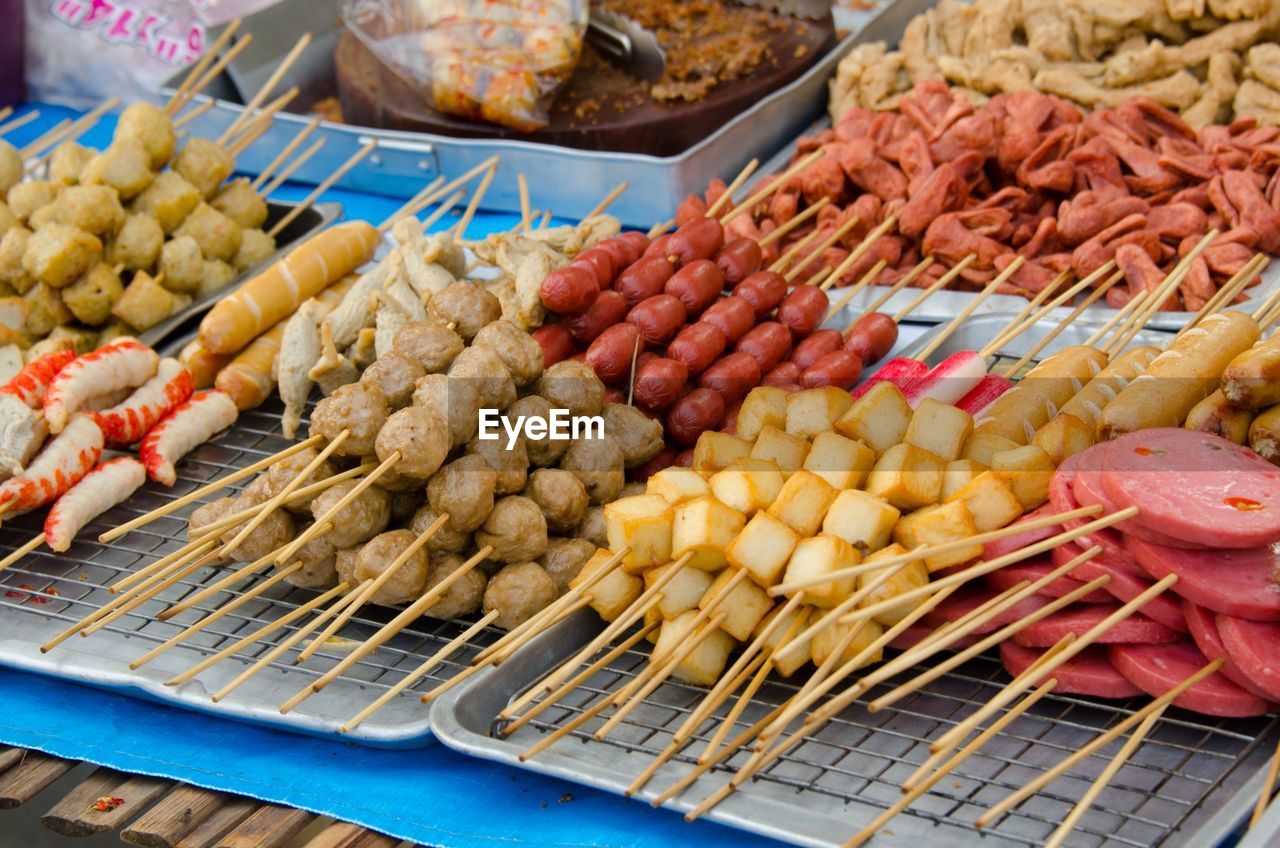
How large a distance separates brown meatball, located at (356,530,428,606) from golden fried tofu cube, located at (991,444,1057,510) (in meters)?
1.21

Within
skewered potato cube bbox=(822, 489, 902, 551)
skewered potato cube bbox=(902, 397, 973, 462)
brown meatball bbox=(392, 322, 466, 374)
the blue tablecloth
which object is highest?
brown meatball bbox=(392, 322, 466, 374)

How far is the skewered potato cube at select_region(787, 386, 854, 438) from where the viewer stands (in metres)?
2.72

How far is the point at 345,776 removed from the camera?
7.46 feet

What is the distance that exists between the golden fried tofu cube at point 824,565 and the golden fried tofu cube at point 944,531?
135 millimetres

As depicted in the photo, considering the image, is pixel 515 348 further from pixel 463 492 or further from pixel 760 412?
pixel 760 412

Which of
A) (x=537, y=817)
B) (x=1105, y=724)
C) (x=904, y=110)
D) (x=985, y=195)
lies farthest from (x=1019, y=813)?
(x=904, y=110)

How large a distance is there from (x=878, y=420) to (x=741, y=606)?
0.60 metres

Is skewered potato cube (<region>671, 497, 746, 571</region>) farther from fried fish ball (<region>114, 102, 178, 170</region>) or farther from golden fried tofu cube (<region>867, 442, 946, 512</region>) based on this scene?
fried fish ball (<region>114, 102, 178, 170</region>)

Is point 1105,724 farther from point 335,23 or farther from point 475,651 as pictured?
point 335,23

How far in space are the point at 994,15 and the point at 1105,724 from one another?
3.48m

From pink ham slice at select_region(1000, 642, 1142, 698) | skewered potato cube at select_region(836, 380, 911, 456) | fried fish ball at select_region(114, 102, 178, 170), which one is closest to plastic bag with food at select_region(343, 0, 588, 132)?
fried fish ball at select_region(114, 102, 178, 170)


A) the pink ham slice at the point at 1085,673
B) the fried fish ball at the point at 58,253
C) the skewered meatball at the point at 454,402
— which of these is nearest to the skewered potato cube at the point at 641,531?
→ the skewered meatball at the point at 454,402

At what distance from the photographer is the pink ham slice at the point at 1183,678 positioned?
82.5 inches

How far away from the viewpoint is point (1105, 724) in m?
2.21
